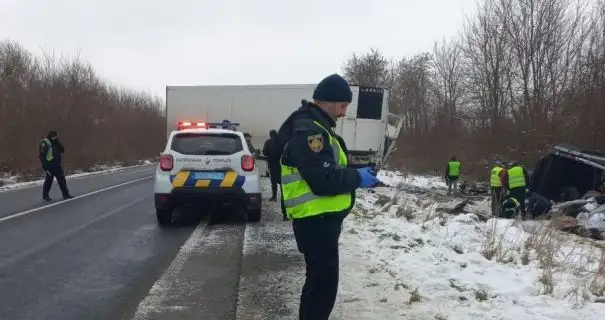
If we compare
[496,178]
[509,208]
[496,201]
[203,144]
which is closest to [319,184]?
[203,144]

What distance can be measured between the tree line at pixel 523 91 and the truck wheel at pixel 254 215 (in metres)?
17.1

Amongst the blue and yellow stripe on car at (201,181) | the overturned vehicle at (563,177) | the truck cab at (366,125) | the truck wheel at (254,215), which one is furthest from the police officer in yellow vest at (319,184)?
the truck cab at (366,125)

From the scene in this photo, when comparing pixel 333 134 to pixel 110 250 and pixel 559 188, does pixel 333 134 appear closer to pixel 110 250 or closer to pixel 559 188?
pixel 110 250

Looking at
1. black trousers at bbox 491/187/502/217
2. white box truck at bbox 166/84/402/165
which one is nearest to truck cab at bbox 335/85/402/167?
white box truck at bbox 166/84/402/165

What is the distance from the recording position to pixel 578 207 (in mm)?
13516

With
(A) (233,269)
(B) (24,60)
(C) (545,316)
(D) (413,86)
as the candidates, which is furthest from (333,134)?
(D) (413,86)

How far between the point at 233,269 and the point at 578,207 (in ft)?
34.5

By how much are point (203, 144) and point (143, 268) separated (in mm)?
3419

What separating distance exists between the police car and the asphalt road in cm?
54

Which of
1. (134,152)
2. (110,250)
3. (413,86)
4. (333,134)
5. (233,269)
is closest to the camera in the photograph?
(333,134)

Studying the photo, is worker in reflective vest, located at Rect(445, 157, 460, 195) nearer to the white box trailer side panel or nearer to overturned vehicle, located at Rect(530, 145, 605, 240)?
overturned vehicle, located at Rect(530, 145, 605, 240)

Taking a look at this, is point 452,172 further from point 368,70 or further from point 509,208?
point 368,70

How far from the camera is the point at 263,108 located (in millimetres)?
19203

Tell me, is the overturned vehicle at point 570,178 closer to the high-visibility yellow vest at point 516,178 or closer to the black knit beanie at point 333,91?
the high-visibility yellow vest at point 516,178
